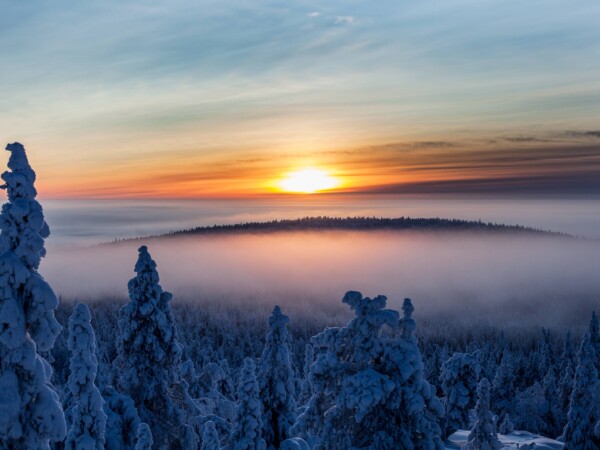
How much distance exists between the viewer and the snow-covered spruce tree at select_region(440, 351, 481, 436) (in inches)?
1982

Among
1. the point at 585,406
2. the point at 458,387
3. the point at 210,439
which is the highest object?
the point at 210,439

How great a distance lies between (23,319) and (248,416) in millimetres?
13654

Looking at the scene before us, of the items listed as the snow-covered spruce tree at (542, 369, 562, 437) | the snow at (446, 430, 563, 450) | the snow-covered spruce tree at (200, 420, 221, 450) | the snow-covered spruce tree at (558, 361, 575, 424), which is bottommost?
the snow-covered spruce tree at (542, 369, 562, 437)

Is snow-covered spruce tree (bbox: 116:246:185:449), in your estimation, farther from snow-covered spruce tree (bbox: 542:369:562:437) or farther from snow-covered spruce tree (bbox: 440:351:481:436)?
snow-covered spruce tree (bbox: 542:369:562:437)

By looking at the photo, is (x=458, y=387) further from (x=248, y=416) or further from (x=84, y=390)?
(x=84, y=390)

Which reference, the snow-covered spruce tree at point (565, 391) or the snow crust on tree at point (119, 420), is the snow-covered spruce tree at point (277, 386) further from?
the snow-covered spruce tree at point (565, 391)

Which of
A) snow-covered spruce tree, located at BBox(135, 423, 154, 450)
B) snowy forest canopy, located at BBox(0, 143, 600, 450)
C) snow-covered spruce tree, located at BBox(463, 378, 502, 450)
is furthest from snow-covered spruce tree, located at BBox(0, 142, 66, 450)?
snow-covered spruce tree, located at BBox(463, 378, 502, 450)

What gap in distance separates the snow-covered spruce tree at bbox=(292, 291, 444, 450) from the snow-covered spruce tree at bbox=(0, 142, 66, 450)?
25.2ft

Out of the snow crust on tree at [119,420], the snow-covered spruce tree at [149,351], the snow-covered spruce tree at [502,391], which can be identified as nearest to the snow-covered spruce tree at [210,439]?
the snow-covered spruce tree at [149,351]

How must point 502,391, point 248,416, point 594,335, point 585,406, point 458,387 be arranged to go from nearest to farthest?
point 248,416 → point 585,406 → point 594,335 → point 458,387 → point 502,391

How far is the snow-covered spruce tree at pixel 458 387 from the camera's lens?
50.3 metres

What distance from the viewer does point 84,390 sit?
20.6m

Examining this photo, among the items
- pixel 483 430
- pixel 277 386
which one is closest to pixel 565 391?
pixel 483 430

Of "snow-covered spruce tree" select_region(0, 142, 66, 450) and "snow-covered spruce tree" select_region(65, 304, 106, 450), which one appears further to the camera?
"snow-covered spruce tree" select_region(65, 304, 106, 450)
